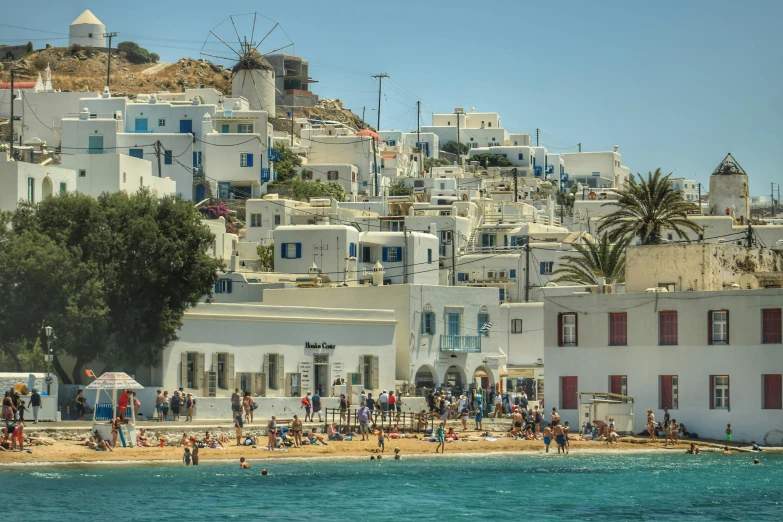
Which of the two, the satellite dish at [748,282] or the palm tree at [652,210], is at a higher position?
the palm tree at [652,210]

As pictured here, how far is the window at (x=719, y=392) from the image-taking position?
54.8m

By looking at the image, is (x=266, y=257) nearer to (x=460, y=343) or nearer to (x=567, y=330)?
(x=460, y=343)

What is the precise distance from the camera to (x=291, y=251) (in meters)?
81.1

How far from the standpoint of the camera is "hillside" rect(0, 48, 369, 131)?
15200 centimetres

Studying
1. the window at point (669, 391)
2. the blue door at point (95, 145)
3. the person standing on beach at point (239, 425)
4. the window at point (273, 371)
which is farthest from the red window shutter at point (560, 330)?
the blue door at point (95, 145)

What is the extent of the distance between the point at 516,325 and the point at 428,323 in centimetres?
1126

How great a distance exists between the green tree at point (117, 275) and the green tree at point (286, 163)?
57.4m

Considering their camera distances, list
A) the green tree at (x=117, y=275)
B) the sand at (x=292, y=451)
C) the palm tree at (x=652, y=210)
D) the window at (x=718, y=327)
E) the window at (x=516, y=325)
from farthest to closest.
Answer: the window at (x=516, y=325) → the palm tree at (x=652, y=210) → the window at (x=718, y=327) → the green tree at (x=117, y=275) → the sand at (x=292, y=451)

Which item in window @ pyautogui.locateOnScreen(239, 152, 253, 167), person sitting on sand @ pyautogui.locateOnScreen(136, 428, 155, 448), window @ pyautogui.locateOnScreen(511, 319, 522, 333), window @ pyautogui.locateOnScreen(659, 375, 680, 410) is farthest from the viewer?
window @ pyautogui.locateOnScreen(239, 152, 253, 167)

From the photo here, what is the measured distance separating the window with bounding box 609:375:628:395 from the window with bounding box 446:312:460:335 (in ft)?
44.5

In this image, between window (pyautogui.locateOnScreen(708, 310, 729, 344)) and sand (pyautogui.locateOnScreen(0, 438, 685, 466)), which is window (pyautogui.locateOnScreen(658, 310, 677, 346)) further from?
sand (pyautogui.locateOnScreen(0, 438, 685, 466))

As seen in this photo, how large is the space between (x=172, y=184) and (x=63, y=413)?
1390 inches

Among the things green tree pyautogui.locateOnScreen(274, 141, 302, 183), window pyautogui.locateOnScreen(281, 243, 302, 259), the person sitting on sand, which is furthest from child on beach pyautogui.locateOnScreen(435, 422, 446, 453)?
green tree pyautogui.locateOnScreen(274, 141, 302, 183)

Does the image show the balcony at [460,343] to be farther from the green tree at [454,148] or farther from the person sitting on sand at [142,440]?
the green tree at [454,148]
